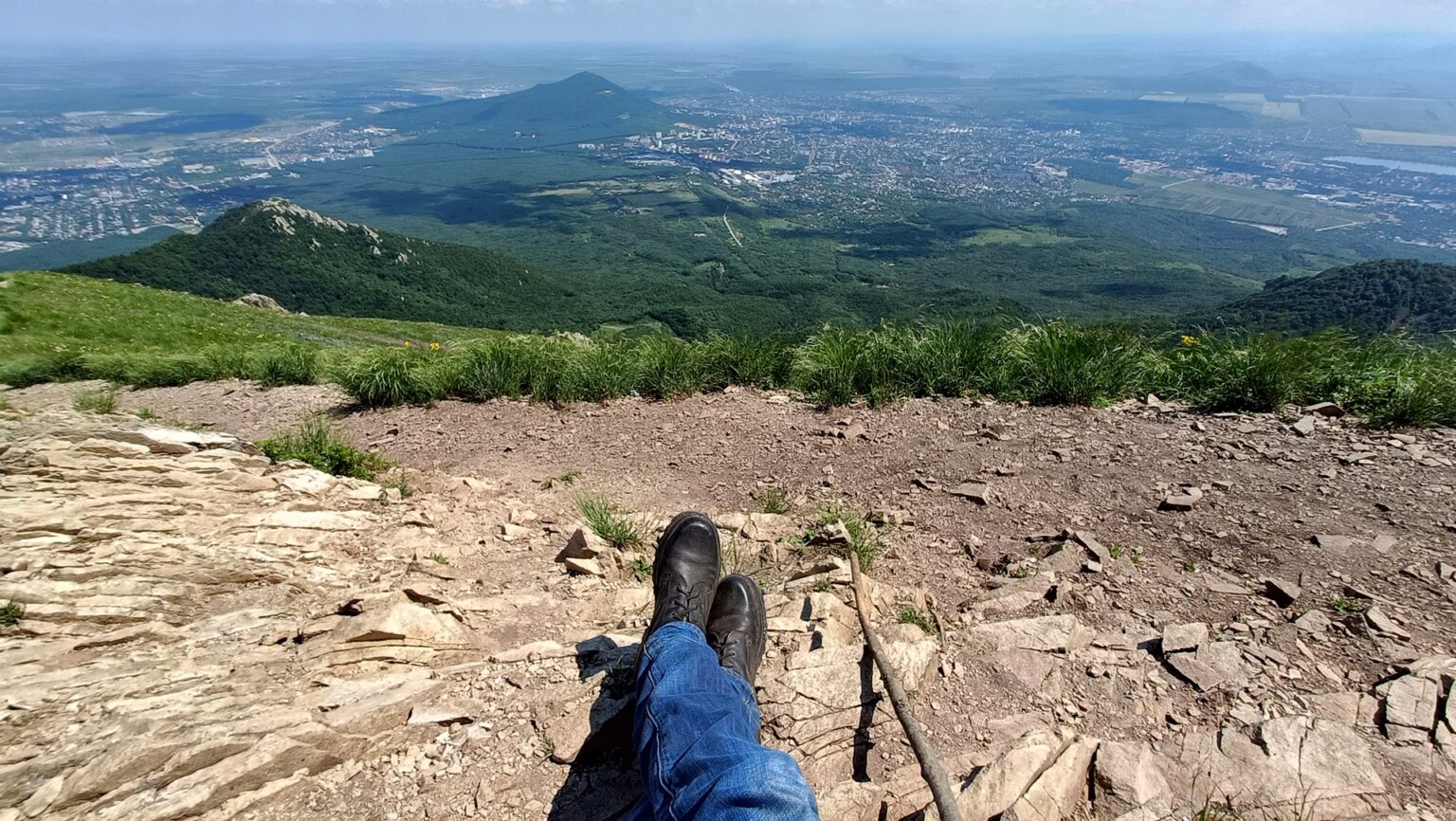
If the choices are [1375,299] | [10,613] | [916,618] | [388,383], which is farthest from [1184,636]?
[1375,299]

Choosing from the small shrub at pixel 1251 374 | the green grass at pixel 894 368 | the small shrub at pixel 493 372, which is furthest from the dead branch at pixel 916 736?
the small shrub at pixel 493 372

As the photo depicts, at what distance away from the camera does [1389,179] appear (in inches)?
4099

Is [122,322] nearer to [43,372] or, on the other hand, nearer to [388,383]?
[43,372]

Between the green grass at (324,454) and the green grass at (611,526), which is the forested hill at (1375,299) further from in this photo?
the green grass at (324,454)

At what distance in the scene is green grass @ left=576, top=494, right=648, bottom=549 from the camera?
155 inches

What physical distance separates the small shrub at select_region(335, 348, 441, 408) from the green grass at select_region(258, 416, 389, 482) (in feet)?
4.62

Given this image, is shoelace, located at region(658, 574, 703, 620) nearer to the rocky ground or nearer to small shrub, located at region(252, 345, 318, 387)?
the rocky ground

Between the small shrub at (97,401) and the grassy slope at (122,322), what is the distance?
2285 mm

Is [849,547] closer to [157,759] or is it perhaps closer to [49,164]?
[157,759]

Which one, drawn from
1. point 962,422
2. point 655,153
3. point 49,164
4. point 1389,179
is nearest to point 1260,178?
point 1389,179

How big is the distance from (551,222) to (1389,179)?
451 ft

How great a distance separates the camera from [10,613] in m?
2.54

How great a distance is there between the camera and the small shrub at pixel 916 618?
9.97 feet

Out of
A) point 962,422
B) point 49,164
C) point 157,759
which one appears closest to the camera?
point 157,759
